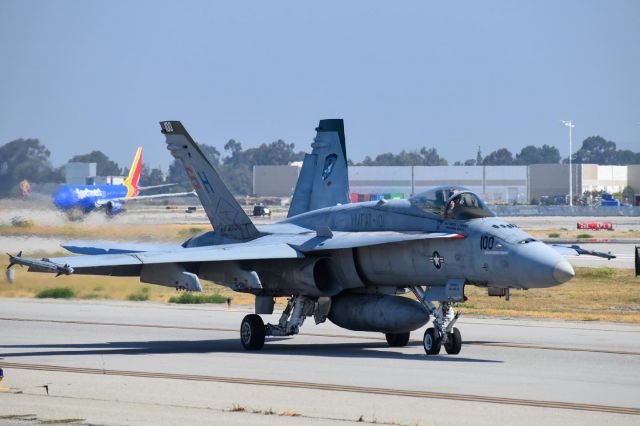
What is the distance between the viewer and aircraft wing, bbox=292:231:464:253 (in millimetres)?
18766

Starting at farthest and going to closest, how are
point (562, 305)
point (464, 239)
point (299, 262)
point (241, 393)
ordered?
point (562, 305) → point (299, 262) → point (464, 239) → point (241, 393)

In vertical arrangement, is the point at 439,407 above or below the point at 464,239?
below

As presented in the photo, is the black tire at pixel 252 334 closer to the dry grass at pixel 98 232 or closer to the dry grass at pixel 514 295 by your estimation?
the dry grass at pixel 514 295

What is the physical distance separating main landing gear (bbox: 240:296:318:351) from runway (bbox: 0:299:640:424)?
28cm

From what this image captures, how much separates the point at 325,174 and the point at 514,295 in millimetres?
11267

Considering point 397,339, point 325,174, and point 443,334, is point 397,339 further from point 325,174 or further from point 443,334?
point 325,174

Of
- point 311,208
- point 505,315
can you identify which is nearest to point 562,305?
point 505,315

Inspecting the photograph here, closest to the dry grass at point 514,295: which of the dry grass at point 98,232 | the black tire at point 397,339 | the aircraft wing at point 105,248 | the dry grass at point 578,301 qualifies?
the dry grass at point 578,301

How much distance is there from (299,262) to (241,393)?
6.10 metres

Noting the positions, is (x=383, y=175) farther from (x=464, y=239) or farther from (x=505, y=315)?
(x=464, y=239)

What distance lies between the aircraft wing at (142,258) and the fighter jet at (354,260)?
2 centimetres

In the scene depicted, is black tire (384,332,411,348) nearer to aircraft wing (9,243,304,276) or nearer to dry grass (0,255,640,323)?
aircraft wing (9,243,304,276)

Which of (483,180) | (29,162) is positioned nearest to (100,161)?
(483,180)

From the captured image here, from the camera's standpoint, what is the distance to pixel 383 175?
132375mm
